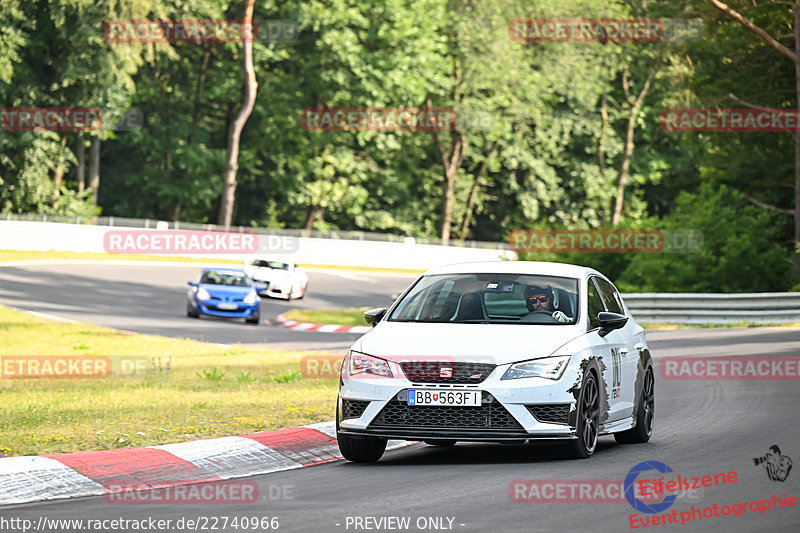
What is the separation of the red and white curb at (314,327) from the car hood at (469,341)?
2132 cm

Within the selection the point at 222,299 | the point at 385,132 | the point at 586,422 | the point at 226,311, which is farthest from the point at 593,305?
the point at 385,132

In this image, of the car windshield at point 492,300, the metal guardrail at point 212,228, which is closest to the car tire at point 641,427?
the car windshield at point 492,300

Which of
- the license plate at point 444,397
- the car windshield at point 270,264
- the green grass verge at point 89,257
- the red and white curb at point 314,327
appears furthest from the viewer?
the green grass verge at point 89,257

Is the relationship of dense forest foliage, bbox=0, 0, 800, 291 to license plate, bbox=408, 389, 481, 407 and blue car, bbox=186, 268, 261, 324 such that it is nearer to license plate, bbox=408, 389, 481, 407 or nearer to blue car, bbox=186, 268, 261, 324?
blue car, bbox=186, 268, 261, 324

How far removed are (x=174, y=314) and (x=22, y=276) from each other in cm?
728

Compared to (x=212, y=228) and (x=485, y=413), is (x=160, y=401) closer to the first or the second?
(x=485, y=413)

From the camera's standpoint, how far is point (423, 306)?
11.2 meters

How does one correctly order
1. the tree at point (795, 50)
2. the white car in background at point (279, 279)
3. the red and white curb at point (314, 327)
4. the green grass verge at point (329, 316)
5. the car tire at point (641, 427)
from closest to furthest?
the car tire at point (641, 427)
the red and white curb at point (314, 327)
the tree at point (795, 50)
the green grass verge at point (329, 316)
the white car in background at point (279, 279)

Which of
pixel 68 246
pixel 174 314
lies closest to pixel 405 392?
pixel 174 314

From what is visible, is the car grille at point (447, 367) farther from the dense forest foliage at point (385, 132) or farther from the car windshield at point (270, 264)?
the car windshield at point (270, 264)

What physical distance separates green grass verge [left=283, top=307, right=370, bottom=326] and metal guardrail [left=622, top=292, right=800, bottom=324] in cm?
792

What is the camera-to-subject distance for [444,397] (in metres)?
9.76

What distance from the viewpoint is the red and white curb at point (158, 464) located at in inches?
345

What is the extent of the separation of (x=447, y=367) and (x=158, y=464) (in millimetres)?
2259
